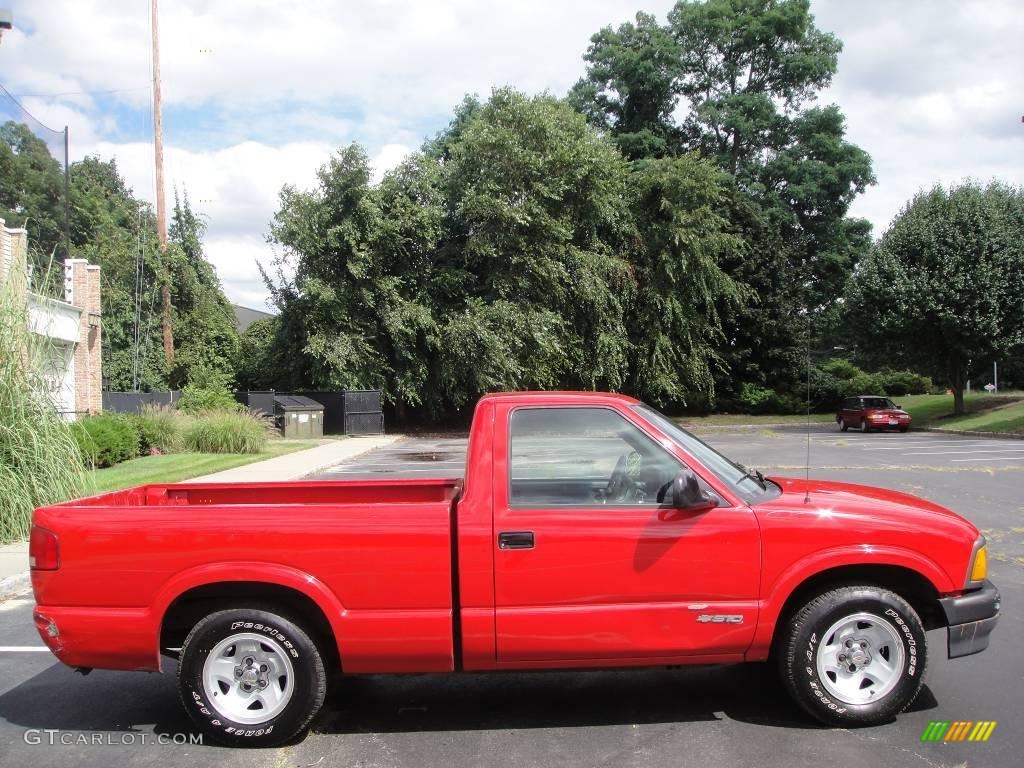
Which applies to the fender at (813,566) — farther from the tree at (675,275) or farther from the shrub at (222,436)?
the tree at (675,275)

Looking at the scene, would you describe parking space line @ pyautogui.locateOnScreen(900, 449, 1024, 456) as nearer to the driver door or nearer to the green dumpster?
the driver door

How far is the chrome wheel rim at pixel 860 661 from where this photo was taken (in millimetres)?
4281

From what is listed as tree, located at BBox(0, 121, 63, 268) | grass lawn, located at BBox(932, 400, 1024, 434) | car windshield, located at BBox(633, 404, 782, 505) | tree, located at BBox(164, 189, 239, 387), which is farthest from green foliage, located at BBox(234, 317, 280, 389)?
car windshield, located at BBox(633, 404, 782, 505)

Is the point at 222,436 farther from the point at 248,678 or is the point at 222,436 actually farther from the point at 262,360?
the point at 248,678

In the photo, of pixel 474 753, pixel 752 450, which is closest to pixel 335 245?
pixel 752 450

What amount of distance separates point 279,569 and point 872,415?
3163 centimetres

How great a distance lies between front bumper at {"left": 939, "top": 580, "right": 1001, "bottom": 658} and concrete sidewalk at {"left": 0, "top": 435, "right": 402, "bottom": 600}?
785 cm

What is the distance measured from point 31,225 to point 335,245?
46.4 feet

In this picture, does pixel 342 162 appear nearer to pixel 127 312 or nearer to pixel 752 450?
pixel 127 312

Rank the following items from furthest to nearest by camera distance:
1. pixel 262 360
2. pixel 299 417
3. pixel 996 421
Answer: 1. pixel 262 360
2. pixel 996 421
3. pixel 299 417

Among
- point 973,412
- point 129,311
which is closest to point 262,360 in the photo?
point 129,311

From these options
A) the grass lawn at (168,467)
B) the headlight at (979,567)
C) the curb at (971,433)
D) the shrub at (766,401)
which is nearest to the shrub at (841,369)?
the shrub at (766,401)

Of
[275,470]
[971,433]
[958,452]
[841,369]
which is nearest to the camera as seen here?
[275,470]

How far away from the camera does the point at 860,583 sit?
173 inches
